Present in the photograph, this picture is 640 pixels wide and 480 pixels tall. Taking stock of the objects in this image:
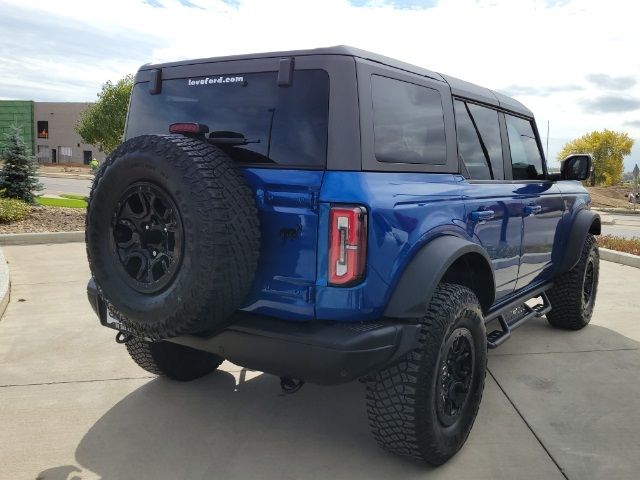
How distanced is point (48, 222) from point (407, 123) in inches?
432

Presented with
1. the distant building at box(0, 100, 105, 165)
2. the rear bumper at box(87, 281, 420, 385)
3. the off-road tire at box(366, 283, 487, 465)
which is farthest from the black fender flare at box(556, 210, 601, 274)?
the distant building at box(0, 100, 105, 165)

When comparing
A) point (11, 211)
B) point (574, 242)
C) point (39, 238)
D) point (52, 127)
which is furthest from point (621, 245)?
point (52, 127)

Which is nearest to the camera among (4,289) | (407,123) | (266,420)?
(407,123)

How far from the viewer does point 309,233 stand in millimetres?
2436

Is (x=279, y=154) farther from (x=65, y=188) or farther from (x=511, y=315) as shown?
(x=65, y=188)

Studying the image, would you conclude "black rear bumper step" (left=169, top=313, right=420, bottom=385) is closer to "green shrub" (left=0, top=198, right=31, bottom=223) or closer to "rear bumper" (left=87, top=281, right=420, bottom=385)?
"rear bumper" (left=87, top=281, right=420, bottom=385)

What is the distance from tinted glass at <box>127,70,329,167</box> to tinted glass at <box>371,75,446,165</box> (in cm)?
29

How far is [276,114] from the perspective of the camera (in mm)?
2674

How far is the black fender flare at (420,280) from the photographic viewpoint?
8.21 ft

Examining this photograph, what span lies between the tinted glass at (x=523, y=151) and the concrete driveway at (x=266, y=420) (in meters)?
1.52

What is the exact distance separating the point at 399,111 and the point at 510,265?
1.57 metres

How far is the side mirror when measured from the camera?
184 inches

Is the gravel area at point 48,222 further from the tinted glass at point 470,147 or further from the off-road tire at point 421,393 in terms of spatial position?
the off-road tire at point 421,393

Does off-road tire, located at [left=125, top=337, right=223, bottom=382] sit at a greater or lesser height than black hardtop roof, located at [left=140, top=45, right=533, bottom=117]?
lesser
